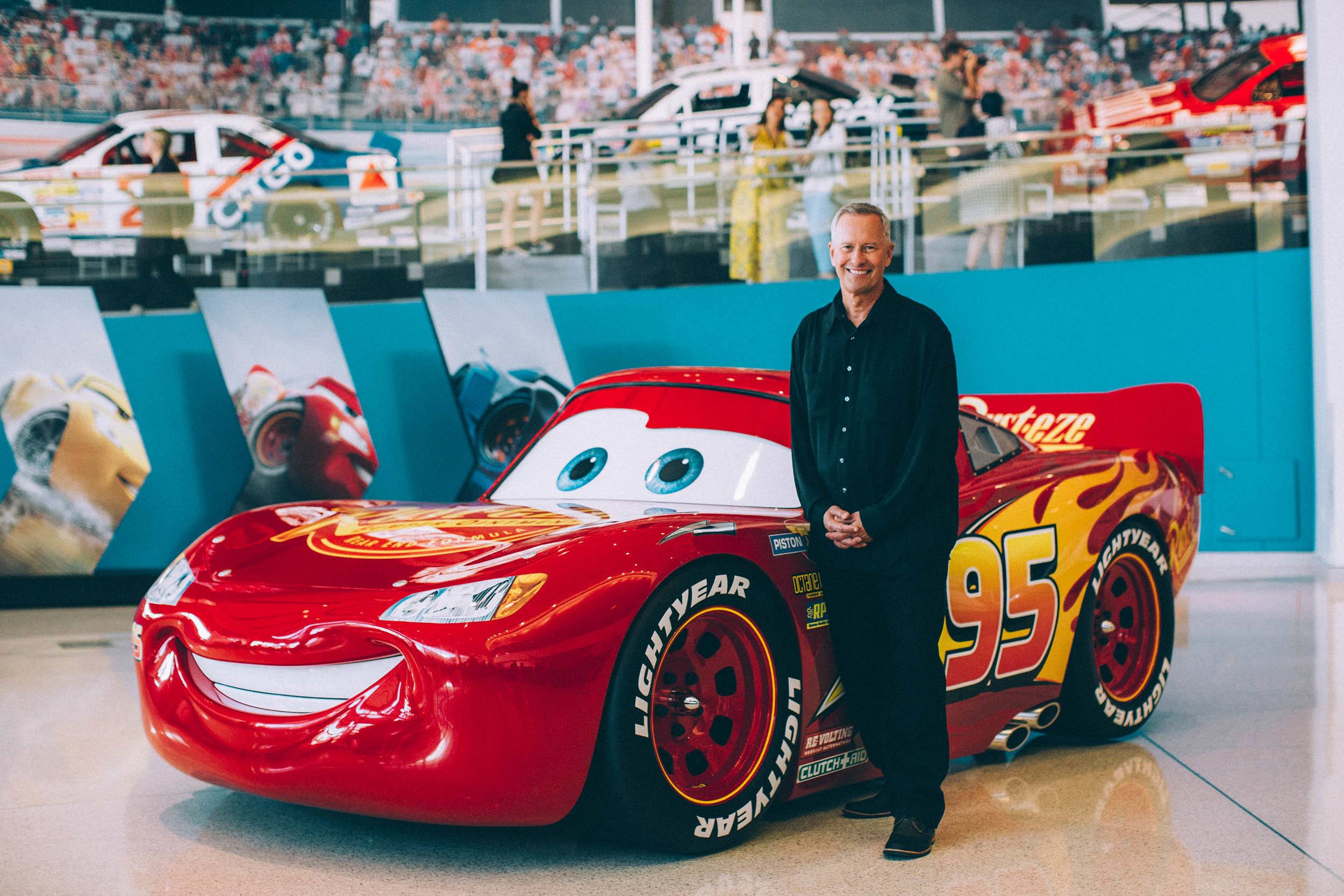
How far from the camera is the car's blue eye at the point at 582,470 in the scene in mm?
3656

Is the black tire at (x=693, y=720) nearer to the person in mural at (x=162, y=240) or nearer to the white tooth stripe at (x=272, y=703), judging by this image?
the white tooth stripe at (x=272, y=703)

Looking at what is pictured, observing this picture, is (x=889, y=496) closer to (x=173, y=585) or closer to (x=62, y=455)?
(x=173, y=585)

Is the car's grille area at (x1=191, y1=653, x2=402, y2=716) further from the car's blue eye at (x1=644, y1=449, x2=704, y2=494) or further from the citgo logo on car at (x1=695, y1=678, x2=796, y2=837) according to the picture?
the car's blue eye at (x1=644, y1=449, x2=704, y2=494)

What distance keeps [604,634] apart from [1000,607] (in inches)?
53.5

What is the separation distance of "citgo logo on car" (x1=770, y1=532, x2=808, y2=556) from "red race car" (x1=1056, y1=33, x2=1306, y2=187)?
608cm

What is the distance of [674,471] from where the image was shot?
3508 millimetres

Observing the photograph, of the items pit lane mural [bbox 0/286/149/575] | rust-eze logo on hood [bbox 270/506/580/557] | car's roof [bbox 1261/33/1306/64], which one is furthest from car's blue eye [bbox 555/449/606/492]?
car's roof [bbox 1261/33/1306/64]

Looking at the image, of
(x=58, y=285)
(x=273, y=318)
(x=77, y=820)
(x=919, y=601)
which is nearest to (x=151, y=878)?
(x=77, y=820)

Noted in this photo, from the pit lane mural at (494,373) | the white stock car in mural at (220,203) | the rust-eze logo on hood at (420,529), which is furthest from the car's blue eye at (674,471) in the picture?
the white stock car in mural at (220,203)

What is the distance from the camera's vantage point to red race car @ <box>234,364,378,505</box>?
7.28 meters

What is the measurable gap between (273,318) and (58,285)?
139 centimetres

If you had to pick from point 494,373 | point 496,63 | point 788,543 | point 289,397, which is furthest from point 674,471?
point 496,63

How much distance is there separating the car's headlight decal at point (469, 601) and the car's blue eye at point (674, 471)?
0.85 meters

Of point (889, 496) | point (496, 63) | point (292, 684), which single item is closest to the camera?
point (292, 684)
